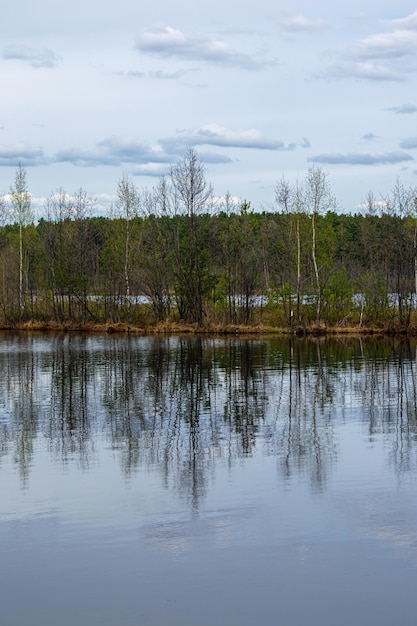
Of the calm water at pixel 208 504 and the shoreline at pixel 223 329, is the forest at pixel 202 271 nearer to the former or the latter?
the shoreline at pixel 223 329

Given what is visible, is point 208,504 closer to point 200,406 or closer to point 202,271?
point 200,406

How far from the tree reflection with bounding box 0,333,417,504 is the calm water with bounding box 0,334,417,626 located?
8cm

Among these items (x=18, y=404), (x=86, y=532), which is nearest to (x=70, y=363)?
(x=18, y=404)

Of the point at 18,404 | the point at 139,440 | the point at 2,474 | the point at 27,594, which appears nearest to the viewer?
the point at 27,594

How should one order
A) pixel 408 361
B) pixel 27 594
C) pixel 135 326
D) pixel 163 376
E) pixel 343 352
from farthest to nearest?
1. pixel 135 326
2. pixel 343 352
3. pixel 408 361
4. pixel 163 376
5. pixel 27 594

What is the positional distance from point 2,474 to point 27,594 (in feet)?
19.2

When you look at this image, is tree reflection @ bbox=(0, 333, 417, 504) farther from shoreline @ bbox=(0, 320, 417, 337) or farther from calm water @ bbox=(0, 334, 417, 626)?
shoreline @ bbox=(0, 320, 417, 337)

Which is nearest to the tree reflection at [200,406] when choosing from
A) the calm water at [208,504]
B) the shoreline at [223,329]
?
the calm water at [208,504]

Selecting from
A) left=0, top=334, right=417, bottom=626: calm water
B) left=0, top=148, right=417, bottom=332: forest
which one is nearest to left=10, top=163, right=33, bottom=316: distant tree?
left=0, top=148, right=417, bottom=332: forest

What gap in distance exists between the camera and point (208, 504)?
44.2 ft

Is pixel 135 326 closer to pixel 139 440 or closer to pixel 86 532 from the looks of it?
pixel 139 440

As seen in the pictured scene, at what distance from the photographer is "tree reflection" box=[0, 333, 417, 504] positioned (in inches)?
667

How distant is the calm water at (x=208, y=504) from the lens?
385 inches

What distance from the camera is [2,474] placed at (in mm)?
15609
